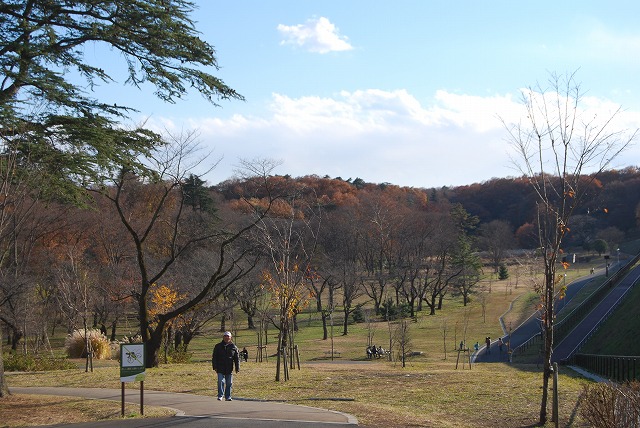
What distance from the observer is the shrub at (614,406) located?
7.30 meters

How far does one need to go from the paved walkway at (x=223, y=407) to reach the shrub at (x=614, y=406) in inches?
147

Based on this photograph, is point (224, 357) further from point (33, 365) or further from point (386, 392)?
point (33, 365)

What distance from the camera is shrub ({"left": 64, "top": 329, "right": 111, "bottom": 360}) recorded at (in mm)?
27156

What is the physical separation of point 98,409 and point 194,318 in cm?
2324

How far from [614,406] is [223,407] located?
7.06 meters

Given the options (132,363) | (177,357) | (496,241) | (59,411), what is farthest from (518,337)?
(496,241)

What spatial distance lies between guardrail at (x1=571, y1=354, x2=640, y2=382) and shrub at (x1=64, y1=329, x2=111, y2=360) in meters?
18.9

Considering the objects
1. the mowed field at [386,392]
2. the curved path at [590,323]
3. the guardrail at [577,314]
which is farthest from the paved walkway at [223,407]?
the guardrail at [577,314]

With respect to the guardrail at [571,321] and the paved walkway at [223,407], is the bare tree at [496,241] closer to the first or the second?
the guardrail at [571,321]

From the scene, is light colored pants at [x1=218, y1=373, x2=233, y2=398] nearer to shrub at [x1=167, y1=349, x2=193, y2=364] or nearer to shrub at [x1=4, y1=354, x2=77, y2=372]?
shrub at [x1=4, y1=354, x2=77, y2=372]

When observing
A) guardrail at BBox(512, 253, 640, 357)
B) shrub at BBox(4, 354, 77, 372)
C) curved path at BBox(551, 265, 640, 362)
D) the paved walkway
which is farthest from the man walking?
guardrail at BBox(512, 253, 640, 357)

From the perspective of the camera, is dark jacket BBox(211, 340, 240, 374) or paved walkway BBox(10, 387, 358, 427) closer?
paved walkway BBox(10, 387, 358, 427)

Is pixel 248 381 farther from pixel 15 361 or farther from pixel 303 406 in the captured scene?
pixel 15 361

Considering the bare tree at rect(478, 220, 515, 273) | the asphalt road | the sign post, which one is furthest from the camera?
the bare tree at rect(478, 220, 515, 273)
